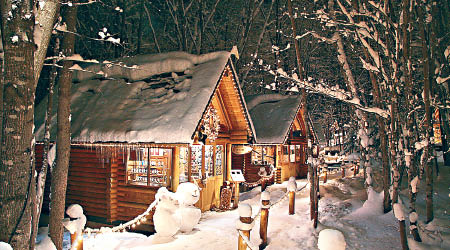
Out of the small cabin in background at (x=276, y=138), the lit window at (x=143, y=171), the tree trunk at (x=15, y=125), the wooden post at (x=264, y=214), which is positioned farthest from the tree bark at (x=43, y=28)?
the small cabin in background at (x=276, y=138)

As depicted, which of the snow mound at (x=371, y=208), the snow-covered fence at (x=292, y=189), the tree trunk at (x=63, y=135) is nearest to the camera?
the tree trunk at (x=63, y=135)

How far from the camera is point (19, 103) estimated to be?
15.0 ft

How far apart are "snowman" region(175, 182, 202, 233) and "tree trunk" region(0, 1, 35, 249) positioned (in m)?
5.26

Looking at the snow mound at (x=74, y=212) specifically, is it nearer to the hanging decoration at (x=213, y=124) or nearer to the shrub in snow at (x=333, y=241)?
the shrub in snow at (x=333, y=241)

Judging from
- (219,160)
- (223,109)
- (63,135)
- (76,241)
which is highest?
(223,109)

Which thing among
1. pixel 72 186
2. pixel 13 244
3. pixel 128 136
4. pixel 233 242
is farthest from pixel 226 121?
pixel 13 244

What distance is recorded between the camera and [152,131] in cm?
1039

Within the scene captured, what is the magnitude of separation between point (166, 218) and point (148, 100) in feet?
16.0

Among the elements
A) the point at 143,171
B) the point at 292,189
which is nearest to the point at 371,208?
the point at 292,189

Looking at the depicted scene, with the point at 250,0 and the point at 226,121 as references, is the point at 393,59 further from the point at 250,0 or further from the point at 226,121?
the point at 250,0

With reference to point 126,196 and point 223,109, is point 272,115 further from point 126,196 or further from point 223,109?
point 126,196

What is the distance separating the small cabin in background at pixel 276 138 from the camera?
737 inches

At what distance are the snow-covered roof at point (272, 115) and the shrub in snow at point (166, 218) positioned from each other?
9.85 m

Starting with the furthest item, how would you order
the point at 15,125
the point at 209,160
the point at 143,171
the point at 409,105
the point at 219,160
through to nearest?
the point at 219,160
the point at 209,160
the point at 143,171
the point at 409,105
the point at 15,125
